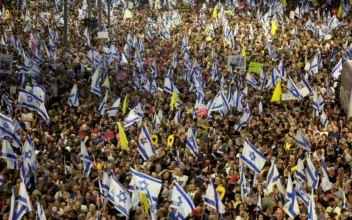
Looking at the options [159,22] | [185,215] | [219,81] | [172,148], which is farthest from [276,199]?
[159,22]

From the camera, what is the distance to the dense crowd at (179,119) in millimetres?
18844

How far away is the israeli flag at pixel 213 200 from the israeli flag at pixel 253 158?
8.43ft

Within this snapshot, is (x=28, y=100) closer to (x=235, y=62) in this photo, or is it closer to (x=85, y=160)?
(x=85, y=160)

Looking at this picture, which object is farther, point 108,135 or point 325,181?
point 108,135

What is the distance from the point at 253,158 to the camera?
66.2 feet

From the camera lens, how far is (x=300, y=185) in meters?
18.5

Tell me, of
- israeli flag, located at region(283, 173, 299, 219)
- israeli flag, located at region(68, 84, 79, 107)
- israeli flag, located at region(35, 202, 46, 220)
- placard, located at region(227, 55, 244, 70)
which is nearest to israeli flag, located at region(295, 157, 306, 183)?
israeli flag, located at region(283, 173, 299, 219)

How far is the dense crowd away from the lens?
1884 cm

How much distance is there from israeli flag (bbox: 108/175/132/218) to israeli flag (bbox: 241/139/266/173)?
10.3ft

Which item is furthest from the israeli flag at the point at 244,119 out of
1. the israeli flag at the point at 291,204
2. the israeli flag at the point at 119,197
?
the israeli flag at the point at 119,197

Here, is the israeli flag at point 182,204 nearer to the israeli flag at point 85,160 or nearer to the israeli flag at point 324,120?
the israeli flag at point 85,160

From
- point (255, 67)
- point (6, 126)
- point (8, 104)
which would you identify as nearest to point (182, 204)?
point (6, 126)

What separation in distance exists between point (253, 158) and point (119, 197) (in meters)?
3.46

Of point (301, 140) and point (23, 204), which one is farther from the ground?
point (23, 204)
